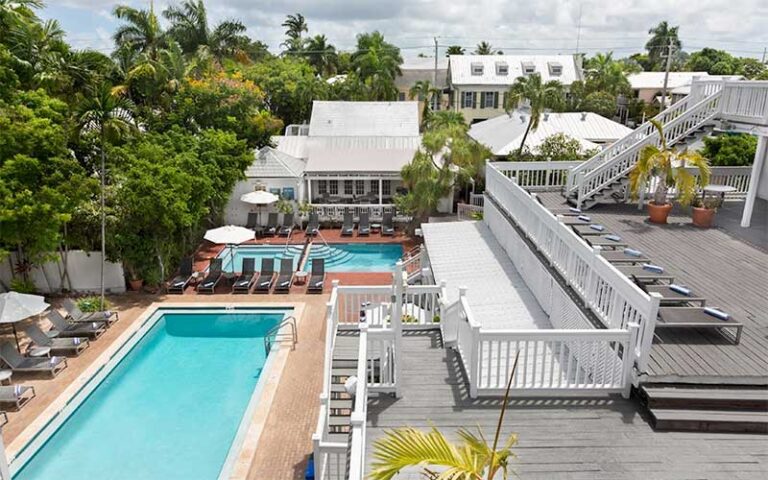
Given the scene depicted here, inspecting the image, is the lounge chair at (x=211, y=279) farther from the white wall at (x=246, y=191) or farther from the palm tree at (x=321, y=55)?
the palm tree at (x=321, y=55)

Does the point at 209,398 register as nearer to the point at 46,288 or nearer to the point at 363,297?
the point at 363,297

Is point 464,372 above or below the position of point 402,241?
above

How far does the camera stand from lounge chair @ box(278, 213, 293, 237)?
23.1 m

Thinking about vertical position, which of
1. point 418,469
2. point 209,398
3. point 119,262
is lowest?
point 209,398

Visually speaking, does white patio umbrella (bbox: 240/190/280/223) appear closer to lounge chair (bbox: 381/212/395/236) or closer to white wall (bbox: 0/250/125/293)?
lounge chair (bbox: 381/212/395/236)

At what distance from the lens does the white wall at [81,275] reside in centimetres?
1634

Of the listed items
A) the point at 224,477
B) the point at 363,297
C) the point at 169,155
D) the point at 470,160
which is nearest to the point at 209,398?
the point at 224,477

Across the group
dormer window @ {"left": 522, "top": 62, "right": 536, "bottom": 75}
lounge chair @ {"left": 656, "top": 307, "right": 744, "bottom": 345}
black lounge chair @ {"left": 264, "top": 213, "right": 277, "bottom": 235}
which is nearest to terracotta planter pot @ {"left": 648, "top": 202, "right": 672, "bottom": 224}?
lounge chair @ {"left": 656, "top": 307, "right": 744, "bottom": 345}

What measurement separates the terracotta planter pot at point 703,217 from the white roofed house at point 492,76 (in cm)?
3803

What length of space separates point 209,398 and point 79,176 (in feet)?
25.2

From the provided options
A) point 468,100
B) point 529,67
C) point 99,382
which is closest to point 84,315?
point 99,382

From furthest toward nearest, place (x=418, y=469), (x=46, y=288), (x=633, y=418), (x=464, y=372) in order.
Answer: (x=46, y=288), (x=464, y=372), (x=633, y=418), (x=418, y=469)

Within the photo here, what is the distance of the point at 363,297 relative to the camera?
50.8ft

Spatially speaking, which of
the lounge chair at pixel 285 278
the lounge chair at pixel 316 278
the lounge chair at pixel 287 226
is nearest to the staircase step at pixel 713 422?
the lounge chair at pixel 316 278
